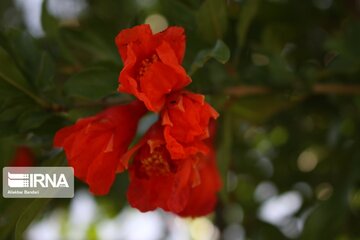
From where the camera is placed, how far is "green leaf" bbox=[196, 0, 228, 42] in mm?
932

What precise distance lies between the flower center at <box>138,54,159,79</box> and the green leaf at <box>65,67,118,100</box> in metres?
0.12

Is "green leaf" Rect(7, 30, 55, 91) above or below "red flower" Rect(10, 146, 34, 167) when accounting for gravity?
above

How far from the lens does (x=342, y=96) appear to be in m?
1.23

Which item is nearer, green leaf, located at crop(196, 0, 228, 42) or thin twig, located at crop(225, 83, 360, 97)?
green leaf, located at crop(196, 0, 228, 42)

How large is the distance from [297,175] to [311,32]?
0.34m

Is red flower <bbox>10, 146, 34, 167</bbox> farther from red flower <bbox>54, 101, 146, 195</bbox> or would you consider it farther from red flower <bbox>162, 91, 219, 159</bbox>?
red flower <bbox>162, 91, 219, 159</bbox>

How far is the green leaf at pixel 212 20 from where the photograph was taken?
93 centimetres

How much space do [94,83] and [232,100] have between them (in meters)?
0.33

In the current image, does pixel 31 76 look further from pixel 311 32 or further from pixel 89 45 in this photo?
pixel 311 32

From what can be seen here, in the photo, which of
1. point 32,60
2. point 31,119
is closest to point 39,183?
point 31,119

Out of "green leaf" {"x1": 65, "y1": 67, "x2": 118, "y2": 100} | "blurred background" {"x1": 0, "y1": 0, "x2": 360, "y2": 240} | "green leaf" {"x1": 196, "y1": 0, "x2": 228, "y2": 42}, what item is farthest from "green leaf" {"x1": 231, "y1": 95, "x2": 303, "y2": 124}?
"green leaf" {"x1": 65, "y1": 67, "x2": 118, "y2": 100}

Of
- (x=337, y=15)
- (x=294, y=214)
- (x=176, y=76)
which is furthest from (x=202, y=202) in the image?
(x=337, y=15)

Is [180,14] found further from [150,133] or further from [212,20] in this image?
[150,133]

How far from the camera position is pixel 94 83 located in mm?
895
